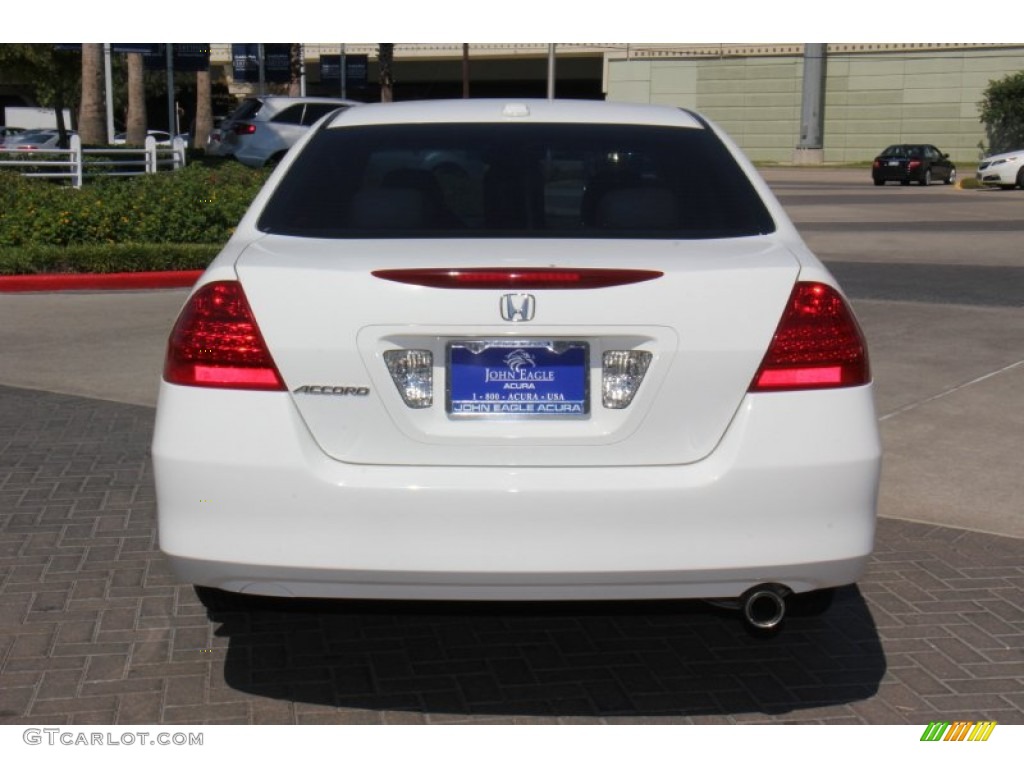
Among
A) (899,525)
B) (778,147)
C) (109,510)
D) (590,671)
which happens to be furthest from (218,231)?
(778,147)

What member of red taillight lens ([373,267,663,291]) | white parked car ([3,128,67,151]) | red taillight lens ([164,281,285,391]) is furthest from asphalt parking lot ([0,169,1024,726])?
white parked car ([3,128,67,151])

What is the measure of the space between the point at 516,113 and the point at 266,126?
73.0 ft

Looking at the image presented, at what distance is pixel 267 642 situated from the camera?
464cm

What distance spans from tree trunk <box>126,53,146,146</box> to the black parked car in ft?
74.3

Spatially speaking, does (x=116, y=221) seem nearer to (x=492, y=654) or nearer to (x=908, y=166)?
(x=492, y=654)

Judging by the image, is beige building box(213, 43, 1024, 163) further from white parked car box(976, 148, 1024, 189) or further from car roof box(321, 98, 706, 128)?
car roof box(321, 98, 706, 128)

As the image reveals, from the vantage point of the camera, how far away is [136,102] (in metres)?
35.7

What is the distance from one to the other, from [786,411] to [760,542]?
335 millimetres

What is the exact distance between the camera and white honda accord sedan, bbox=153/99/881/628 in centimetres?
355

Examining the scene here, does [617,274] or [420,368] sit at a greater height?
[617,274]

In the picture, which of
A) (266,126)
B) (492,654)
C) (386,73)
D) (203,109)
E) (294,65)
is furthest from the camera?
(203,109)
